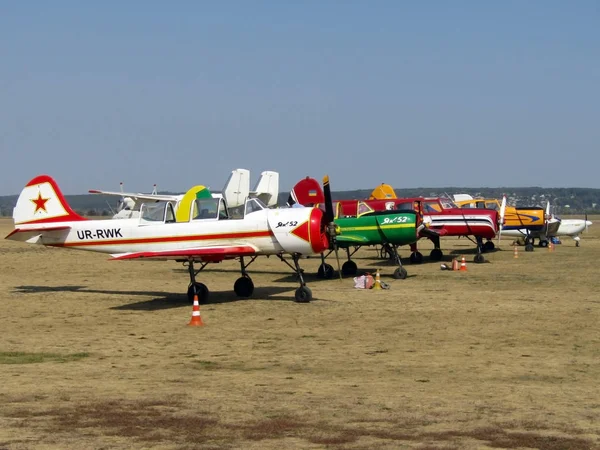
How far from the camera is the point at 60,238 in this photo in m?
19.6

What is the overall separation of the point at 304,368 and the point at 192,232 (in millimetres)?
7597

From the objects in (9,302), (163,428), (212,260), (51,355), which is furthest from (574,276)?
(163,428)

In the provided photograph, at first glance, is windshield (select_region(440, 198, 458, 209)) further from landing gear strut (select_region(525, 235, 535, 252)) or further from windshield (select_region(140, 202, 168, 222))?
windshield (select_region(140, 202, 168, 222))

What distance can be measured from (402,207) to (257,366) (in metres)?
18.5

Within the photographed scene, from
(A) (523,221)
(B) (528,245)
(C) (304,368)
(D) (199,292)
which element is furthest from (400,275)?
(A) (523,221)

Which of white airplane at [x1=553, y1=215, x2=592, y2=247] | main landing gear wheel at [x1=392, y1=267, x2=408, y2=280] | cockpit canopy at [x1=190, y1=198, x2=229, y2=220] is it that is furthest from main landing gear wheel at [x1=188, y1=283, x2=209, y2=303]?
white airplane at [x1=553, y1=215, x2=592, y2=247]

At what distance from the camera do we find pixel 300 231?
55.8ft

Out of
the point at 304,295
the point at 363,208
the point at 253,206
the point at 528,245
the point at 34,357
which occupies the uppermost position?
the point at 253,206

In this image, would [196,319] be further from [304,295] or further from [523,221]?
[523,221]

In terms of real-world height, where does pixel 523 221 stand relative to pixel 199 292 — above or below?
below

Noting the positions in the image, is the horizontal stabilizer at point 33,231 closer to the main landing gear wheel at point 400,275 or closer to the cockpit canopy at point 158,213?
the cockpit canopy at point 158,213

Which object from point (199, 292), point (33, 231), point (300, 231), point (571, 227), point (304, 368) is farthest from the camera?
point (571, 227)

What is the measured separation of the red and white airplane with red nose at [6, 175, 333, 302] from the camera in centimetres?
1712

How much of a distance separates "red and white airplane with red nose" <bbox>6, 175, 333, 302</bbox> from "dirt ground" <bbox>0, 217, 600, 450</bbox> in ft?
3.32
